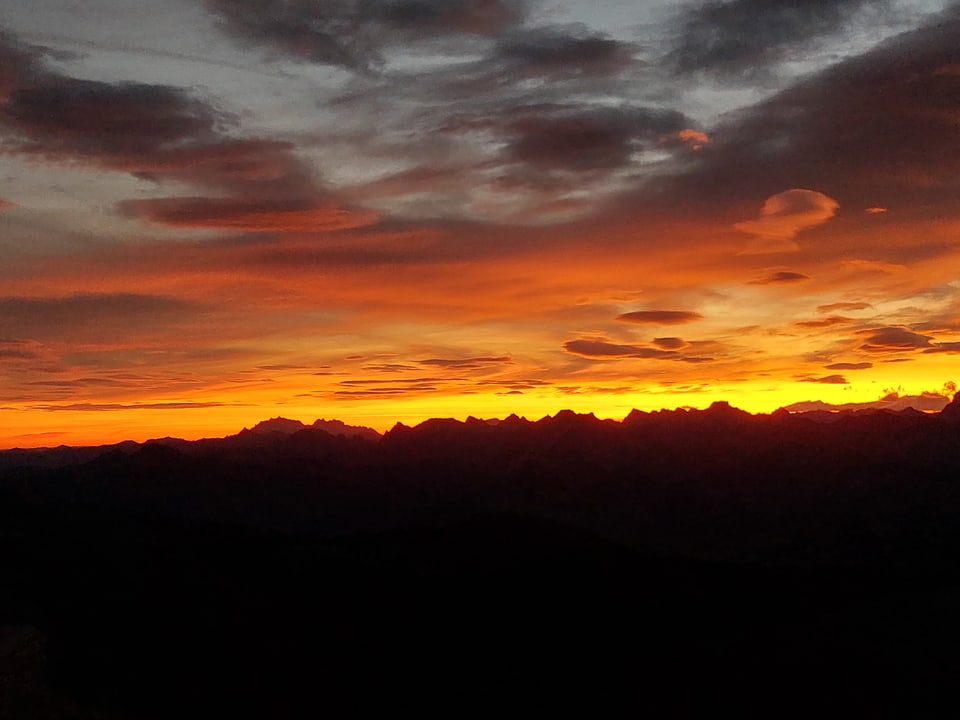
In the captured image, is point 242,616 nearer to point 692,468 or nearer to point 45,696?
point 45,696

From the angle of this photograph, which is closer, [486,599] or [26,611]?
[26,611]

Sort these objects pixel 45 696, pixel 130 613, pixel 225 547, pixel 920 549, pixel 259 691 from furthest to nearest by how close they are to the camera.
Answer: pixel 920 549 < pixel 225 547 < pixel 130 613 < pixel 259 691 < pixel 45 696

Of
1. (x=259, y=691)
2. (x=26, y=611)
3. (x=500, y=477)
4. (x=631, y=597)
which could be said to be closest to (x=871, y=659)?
(x=631, y=597)

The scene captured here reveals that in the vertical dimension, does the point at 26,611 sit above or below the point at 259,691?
above

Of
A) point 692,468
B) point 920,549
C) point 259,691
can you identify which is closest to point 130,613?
point 259,691

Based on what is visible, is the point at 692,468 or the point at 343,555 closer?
the point at 343,555

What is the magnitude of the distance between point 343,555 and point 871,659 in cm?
4910

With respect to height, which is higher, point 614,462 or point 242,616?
point 614,462

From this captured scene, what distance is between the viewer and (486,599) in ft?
237

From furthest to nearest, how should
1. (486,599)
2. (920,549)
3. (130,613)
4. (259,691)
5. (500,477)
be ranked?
(500,477) < (920,549) < (486,599) < (130,613) < (259,691)

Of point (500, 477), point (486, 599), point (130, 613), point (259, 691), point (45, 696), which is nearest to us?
point (45, 696)

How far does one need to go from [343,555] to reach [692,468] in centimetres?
11037

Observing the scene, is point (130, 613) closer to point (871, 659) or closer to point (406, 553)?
point (406, 553)

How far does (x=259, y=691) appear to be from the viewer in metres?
55.3
